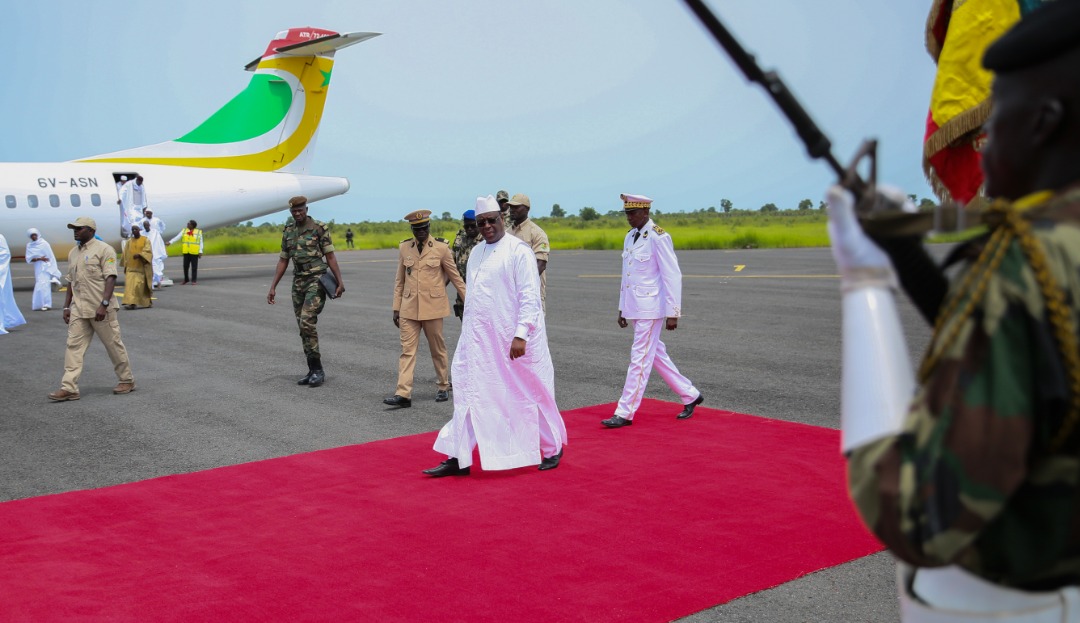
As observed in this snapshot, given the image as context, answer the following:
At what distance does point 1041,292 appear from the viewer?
119cm

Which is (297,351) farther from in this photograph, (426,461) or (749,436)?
(749,436)

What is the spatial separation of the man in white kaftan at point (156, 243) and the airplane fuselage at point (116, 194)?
4.39 ft

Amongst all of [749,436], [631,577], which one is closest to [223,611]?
[631,577]

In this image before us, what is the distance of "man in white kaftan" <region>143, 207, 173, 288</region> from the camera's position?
22.3m

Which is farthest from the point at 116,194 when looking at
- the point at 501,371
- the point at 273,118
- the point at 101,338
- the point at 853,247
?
the point at 853,247

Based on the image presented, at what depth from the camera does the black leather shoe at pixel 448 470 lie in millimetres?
6207

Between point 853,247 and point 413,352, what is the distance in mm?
7620

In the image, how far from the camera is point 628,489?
5.73 meters

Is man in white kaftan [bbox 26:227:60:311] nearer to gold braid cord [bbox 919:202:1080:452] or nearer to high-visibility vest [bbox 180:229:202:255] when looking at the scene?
high-visibility vest [bbox 180:229:202:255]

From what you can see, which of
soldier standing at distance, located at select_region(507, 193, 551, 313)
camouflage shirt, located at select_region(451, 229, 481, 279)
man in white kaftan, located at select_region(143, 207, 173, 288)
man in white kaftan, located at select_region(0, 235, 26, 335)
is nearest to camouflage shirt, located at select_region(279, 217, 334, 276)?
camouflage shirt, located at select_region(451, 229, 481, 279)

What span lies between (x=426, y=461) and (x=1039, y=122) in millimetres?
5701

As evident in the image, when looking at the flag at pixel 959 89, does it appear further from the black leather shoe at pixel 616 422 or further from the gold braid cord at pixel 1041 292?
the black leather shoe at pixel 616 422

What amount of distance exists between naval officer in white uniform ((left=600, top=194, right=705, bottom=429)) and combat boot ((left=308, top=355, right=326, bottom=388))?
11.6 ft

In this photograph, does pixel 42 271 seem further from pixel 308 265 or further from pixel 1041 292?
pixel 1041 292
